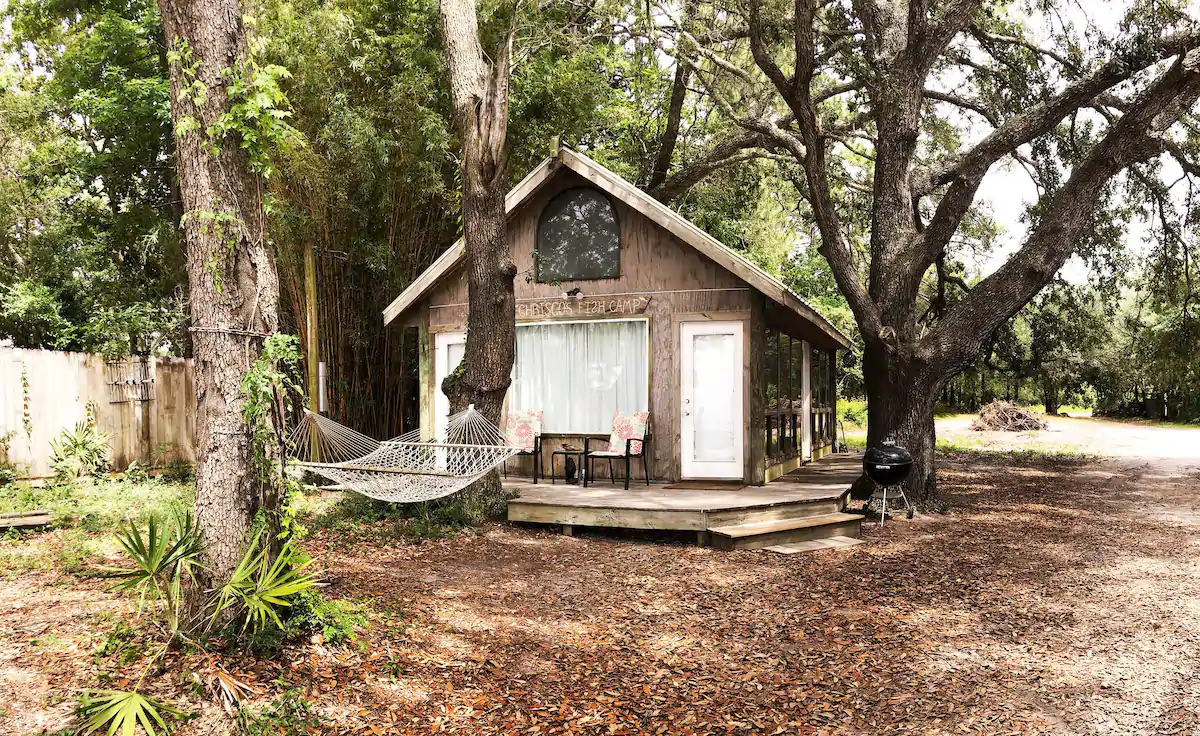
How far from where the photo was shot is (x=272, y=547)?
388 cm

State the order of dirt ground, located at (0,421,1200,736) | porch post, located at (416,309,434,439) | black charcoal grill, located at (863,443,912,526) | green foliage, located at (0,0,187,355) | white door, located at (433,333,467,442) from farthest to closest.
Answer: green foliage, located at (0,0,187,355), porch post, located at (416,309,434,439), white door, located at (433,333,467,442), black charcoal grill, located at (863,443,912,526), dirt ground, located at (0,421,1200,736)

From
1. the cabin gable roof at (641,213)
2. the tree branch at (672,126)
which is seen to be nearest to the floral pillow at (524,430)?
the cabin gable roof at (641,213)

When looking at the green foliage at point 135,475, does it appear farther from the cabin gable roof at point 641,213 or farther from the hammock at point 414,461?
the hammock at point 414,461

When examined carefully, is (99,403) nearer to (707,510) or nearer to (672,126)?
(707,510)

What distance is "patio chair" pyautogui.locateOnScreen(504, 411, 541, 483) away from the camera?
9.20 meters

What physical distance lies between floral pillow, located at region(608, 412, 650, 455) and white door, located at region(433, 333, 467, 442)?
2334 mm

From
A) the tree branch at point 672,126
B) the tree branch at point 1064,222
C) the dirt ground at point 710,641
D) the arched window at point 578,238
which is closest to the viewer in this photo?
the dirt ground at point 710,641

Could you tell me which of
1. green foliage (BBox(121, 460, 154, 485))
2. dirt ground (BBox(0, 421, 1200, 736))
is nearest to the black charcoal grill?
dirt ground (BBox(0, 421, 1200, 736))

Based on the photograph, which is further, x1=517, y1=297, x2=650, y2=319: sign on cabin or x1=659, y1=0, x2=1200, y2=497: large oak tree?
x1=517, y1=297, x2=650, y2=319: sign on cabin

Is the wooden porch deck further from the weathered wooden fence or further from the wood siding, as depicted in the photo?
the weathered wooden fence

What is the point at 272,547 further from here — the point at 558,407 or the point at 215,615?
the point at 558,407

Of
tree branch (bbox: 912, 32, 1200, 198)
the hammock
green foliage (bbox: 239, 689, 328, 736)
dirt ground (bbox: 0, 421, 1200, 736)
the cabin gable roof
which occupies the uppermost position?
tree branch (bbox: 912, 32, 1200, 198)

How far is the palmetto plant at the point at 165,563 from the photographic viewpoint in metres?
3.48

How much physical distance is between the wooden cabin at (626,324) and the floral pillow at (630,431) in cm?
26
